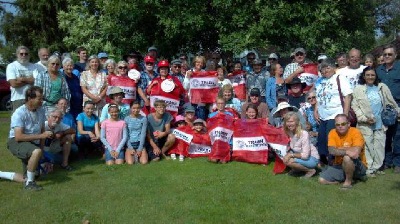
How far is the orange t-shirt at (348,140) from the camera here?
7.12 metres

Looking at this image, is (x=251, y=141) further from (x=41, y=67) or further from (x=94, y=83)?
(x=41, y=67)

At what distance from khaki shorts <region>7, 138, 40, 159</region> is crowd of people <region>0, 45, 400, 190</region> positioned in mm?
17

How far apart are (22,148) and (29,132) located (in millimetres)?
286

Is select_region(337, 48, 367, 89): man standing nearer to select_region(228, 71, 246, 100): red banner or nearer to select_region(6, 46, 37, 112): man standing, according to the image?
select_region(228, 71, 246, 100): red banner

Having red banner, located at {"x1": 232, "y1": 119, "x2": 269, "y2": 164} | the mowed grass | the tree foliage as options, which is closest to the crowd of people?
red banner, located at {"x1": 232, "y1": 119, "x2": 269, "y2": 164}

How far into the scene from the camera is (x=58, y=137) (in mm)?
8320

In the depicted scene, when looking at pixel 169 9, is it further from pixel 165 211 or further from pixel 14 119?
pixel 165 211

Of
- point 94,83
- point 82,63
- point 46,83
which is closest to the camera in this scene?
point 46,83

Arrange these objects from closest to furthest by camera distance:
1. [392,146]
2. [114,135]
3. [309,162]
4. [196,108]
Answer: [309,162] → [392,146] → [114,135] → [196,108]

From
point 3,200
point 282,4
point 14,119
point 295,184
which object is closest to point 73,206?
point 3,200

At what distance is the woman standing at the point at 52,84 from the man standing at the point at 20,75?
0.30 m

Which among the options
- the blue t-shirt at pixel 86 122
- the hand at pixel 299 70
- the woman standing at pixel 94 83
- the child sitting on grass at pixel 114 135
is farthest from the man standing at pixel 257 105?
the blue t-shirt at pixel 86 122

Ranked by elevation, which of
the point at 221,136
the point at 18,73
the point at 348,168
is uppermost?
the point at 18,73

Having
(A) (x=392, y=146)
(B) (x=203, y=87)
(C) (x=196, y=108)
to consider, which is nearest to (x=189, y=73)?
(B) (x=203, y=87)
